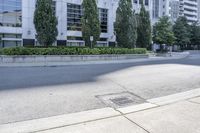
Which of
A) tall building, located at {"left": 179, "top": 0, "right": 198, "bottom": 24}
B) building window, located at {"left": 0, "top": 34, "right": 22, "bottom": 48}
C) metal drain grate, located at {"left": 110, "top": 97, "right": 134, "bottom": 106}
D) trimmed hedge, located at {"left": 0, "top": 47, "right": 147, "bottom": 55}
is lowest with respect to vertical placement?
metal drain grate, located at {"left": 110, "top": 97, "right": 134, "bottom": 106}

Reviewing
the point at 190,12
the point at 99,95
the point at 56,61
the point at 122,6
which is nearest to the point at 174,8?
the point at 190,12

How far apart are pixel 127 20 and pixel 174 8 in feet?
279

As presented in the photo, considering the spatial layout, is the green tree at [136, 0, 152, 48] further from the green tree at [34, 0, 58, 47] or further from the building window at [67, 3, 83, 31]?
the green tree at [34, 0, 58, 47]

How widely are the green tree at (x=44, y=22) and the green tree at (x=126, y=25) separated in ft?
34.8

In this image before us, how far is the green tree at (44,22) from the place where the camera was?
23.8m

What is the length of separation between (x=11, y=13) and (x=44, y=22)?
11.9m

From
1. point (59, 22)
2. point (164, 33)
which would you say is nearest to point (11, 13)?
point (59, 22)

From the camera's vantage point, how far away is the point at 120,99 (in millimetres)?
7078

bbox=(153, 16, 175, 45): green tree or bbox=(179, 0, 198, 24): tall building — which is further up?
bbox=(179, 0, 198, 24): tall building

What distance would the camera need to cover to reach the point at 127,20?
3069 centimetres

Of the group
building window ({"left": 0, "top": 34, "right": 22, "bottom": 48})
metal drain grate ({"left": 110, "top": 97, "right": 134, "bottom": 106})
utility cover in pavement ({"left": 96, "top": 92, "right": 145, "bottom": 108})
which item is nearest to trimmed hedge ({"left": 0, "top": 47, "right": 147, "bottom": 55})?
building window ({"left": 0, "top": 34, "right": 22, "bottom": 48})

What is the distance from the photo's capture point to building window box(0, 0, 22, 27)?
31.9m

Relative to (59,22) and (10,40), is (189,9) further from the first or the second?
(10,40)

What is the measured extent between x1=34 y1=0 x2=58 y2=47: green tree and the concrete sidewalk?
19.5 metres
